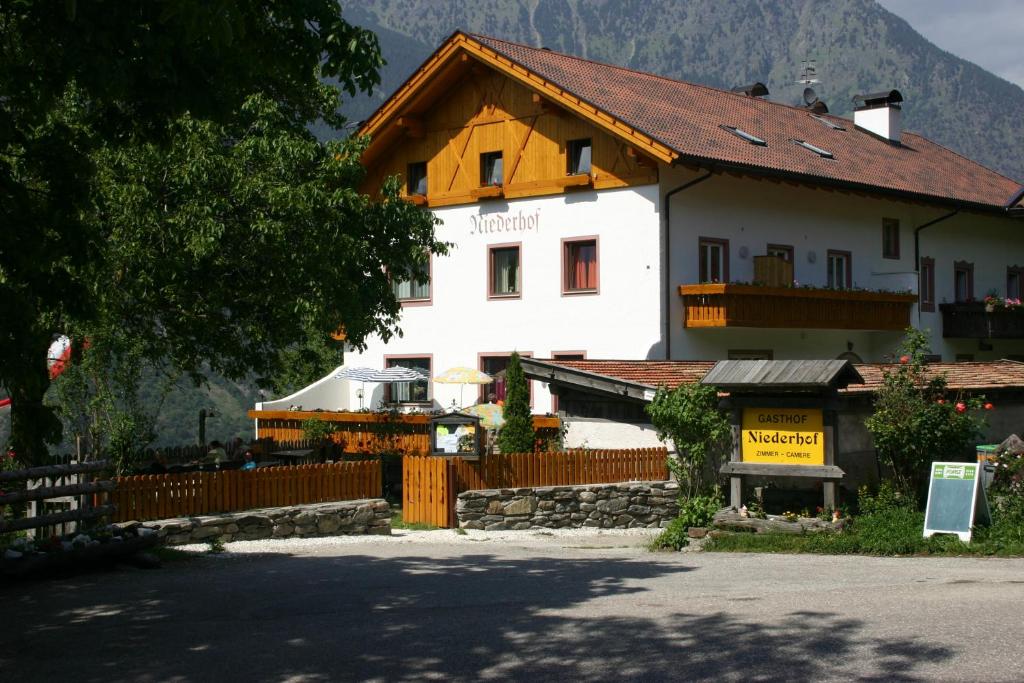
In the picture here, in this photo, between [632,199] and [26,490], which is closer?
[26,490]

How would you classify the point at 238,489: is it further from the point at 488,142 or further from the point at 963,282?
the point at 963,282

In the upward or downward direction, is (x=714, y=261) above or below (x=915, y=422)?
above

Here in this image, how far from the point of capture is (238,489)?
18.4m

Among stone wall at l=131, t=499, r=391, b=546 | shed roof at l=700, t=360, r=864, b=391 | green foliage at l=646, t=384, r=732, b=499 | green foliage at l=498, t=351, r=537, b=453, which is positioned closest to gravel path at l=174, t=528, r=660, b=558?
stone wall at l=131, t=499, r=391, b=546

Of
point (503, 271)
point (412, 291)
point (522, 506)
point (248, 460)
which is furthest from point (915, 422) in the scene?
point (412, 291)

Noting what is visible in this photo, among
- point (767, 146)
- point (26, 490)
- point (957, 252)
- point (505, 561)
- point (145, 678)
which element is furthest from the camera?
point (957, 252)

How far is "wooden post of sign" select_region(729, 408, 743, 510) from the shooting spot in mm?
19016

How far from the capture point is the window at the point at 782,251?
115 feet

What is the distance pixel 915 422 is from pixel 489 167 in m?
19.2

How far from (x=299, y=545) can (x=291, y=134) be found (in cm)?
1058

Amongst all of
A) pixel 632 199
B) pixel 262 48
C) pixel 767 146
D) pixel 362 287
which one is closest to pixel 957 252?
pixel 767 146

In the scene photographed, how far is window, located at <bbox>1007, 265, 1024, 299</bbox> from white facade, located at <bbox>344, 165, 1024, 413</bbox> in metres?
5.82

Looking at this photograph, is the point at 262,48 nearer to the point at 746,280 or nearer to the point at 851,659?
the point at 851,659

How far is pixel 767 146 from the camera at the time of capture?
1404 inches
